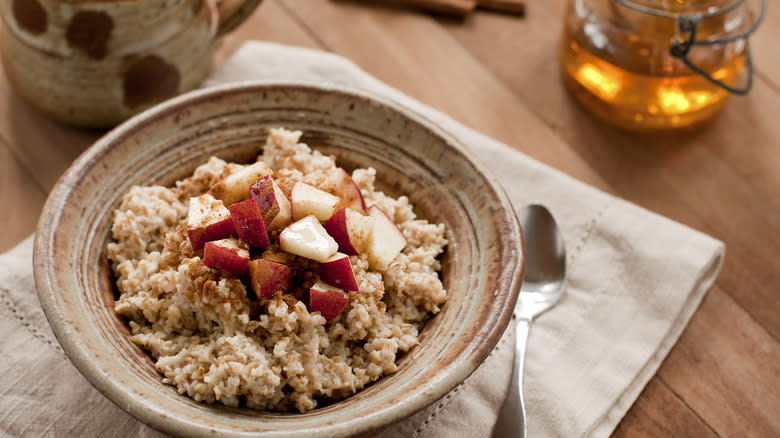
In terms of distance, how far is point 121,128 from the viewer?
1.58 meters

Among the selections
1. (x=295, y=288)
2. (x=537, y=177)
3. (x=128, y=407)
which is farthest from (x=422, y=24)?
(x=128, y=407)

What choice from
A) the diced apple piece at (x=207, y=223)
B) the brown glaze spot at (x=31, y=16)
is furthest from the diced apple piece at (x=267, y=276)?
the brown glaze spot at (x=31, y=16)

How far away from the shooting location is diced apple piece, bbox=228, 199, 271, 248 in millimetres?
1364

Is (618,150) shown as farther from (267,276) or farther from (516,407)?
(267,276)

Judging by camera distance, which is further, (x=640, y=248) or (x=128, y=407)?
(x=640, y=248)

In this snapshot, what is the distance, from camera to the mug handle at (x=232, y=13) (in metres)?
2.14

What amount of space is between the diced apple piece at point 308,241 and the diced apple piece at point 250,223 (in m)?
0.04

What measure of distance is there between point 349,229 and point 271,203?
173 millimetres

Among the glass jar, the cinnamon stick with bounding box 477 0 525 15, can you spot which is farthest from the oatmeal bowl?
the cinnamon stick with bounding box 477 0 525 15

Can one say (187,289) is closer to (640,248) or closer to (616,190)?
(640,248)

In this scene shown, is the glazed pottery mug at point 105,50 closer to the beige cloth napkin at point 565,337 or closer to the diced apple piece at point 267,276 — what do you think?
the beige cloth napkin at point 565,337

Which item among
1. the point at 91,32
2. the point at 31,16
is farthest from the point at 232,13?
the point at 31,16

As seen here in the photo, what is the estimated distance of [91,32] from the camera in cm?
185

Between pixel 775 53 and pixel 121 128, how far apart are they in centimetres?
232
